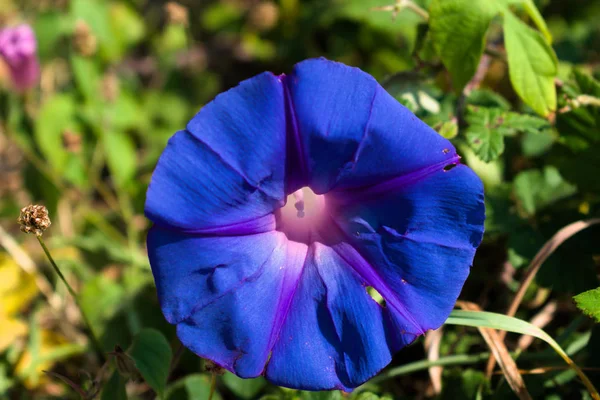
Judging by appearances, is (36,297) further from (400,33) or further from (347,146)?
(400,33)

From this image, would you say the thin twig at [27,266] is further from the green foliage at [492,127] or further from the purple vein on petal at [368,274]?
the green foliage at [492,127]

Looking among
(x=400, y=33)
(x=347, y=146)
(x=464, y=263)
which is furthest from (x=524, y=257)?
(x=400, y=33)

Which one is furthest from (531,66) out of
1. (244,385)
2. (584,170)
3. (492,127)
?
(244,385)

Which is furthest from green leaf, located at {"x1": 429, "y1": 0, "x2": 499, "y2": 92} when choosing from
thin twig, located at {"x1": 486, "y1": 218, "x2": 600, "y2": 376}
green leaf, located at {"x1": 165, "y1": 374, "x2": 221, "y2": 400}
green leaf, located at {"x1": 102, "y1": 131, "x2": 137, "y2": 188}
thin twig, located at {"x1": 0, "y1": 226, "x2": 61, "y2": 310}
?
thin twig, located at {"x1": 0, "y1": 226, "x2": 61, "y2": 310}

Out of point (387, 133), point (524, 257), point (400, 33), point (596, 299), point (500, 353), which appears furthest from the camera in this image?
point (400, 33)

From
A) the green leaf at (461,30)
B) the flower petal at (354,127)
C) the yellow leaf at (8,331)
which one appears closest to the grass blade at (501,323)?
the flower petal at (354,127)
